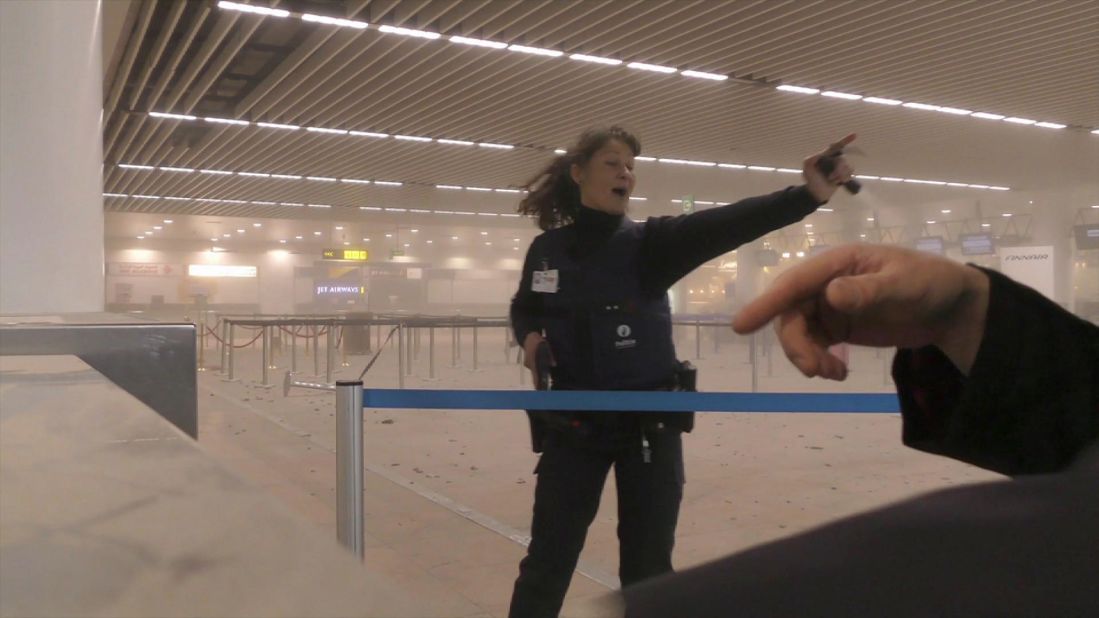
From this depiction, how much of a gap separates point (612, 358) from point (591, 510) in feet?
0.89

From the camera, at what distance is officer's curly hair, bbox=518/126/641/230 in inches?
63.4

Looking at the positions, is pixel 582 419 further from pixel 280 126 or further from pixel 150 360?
pixel 280 126

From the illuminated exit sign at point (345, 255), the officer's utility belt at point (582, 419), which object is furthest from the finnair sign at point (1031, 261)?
the illuminated exit sign at point (345, 255)

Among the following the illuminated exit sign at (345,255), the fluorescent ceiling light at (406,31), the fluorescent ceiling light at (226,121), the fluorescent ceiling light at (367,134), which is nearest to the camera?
the fluorescent ceiling light at (406,31)

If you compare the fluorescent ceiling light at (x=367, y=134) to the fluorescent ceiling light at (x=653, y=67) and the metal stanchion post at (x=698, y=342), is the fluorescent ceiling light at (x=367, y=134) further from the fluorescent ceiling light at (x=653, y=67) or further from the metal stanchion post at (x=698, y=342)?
the metal stanchion post at (x=698, y=342)

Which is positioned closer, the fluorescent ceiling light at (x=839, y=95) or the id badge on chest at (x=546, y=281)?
the id badge on chest at (x=546, y=281)

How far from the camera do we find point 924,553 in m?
0.22

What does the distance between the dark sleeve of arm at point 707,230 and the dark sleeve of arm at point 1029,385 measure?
845 mm

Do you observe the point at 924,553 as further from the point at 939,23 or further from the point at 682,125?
the point at 682,125

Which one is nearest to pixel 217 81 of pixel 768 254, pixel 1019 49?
pixel 768 254

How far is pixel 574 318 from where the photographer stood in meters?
1.44

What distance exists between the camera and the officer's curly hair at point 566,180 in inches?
63.4

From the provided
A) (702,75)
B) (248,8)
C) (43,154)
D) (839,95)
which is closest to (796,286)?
(43,154)

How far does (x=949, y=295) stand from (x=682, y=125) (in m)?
9.03
